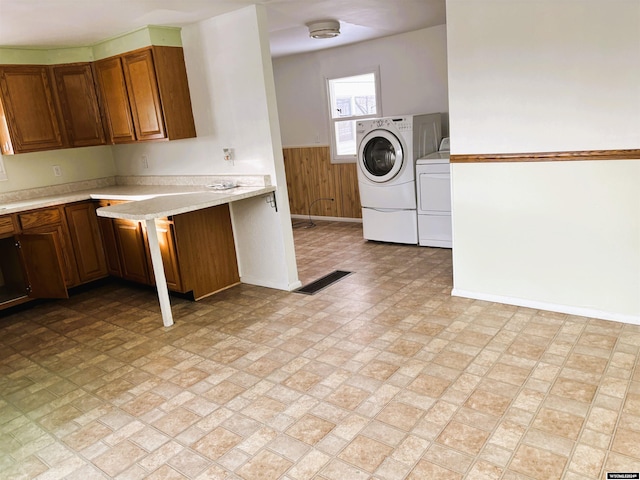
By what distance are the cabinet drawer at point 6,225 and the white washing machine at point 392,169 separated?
3331mm

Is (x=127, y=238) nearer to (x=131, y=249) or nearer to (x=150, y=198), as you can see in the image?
(x=131, y=249)

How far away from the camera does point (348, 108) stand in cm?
643

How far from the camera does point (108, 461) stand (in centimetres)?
211

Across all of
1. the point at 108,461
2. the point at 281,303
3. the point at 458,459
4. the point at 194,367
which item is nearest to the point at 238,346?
the point at 194,367

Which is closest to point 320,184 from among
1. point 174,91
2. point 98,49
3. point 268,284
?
point 268,284

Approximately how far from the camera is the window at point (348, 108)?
6195 mm

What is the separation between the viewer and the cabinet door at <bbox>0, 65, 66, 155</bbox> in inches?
167

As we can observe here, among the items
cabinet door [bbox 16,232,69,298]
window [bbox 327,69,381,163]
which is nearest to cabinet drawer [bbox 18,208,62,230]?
cabinet door [bbox 16,232,69,298]

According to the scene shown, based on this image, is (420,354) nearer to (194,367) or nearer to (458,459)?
(458,459)

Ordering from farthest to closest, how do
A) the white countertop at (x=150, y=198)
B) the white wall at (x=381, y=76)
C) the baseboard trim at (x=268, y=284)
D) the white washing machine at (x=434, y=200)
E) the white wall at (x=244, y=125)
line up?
the white wall at (x=381, y=76) < the white washing machine at (x=434, y=200) < the baseboard trim at (x=268, y=284) < the white wall at (x=244, y=125) < the white countertop at (x=150, y=198)

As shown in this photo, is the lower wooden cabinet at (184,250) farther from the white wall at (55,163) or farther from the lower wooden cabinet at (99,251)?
the white wall at (55,163)

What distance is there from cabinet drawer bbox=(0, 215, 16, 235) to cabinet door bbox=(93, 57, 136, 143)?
1.20m

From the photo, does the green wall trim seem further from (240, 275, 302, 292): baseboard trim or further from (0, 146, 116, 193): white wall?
(240, 275, 302, 292): baseboard trim

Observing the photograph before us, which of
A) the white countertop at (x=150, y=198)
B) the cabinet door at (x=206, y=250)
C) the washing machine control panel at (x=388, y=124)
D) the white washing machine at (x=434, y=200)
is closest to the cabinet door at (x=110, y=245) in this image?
the white countertop at (x=150, y=198)
